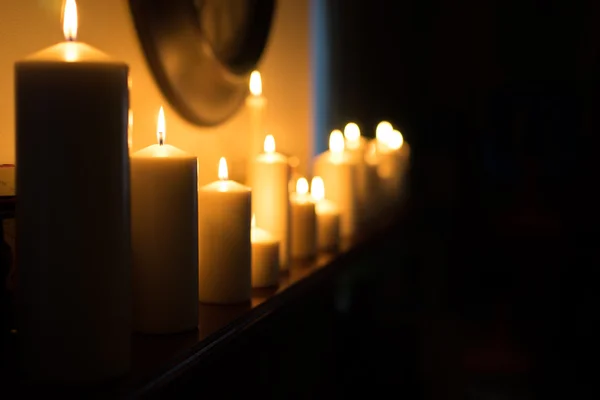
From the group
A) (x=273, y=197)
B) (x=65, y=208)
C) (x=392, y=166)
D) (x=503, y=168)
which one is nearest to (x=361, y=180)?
(x=392, y=166)

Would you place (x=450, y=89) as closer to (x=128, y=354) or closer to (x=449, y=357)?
(x=449, y=357)

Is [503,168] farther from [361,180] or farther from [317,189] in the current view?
[317,189]

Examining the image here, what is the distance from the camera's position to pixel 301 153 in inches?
61.6

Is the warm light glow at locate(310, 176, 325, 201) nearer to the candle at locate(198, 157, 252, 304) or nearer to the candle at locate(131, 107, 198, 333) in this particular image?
the candle at locate(198, 157, 252, 304)

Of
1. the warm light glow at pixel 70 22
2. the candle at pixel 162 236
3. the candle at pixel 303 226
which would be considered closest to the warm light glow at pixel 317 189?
the candle at pixel 303 226

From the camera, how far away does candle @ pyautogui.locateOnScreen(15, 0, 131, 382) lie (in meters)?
0.43

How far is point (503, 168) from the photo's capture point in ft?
8.90

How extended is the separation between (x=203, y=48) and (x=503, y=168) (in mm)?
2029

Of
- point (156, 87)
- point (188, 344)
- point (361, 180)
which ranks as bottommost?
point (188, 344)

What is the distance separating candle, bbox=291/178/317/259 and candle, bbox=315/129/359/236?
0.75 ft

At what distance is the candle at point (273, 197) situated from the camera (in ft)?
2.93

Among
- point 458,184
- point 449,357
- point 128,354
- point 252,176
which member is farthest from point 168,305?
point 458,184

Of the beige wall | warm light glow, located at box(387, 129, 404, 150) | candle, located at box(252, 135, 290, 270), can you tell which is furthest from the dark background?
candle, located at box(252, 135, 290, 270)

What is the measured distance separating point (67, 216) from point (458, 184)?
2.37 m
